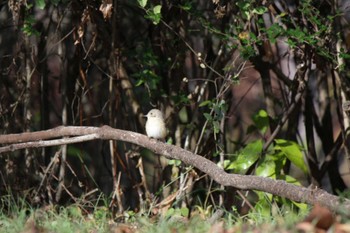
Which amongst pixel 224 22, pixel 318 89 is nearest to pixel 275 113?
pixel 318 89

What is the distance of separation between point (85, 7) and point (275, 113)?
2.27 m

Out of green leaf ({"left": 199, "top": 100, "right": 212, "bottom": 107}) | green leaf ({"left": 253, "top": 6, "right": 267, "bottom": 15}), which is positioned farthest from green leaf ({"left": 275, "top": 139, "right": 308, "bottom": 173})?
green leaf ({"left": 253, "top": 6, "right": 267, "bottom": 15})

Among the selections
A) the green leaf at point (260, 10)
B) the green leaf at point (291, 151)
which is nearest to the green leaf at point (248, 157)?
the green leaf at point (291, 151)

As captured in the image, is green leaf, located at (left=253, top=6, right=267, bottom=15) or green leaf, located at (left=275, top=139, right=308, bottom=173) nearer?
green leaf, located at (left=253, top=6, right=267, bottom=15)

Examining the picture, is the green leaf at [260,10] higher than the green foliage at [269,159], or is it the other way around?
the green leaf at [260,10]

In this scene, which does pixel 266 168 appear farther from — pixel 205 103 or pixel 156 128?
pixel 156 128

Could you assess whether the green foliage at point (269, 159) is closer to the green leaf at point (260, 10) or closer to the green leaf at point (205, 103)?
the green leaf at point (205, 103)

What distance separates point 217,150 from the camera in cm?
748

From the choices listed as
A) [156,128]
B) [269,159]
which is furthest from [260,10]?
[269,159]

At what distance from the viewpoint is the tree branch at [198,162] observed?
5.27 m

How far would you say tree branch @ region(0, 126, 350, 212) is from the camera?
5270 millimetres

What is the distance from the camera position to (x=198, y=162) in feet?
19.3

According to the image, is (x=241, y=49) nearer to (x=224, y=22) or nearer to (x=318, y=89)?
(x=224, y=22)

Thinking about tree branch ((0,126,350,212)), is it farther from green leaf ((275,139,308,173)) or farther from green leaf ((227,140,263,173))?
green leaf ((275,139,308,173))
